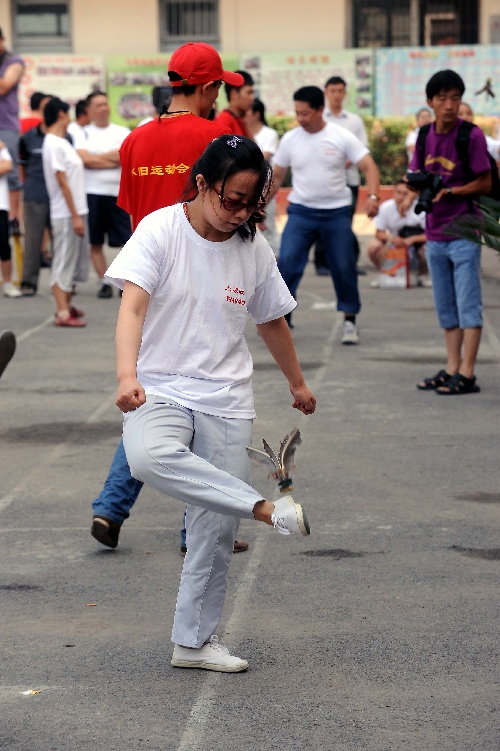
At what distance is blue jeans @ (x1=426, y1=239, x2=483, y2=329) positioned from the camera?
8.84 m

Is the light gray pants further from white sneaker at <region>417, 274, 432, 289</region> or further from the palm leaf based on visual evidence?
white sneaker at <region>417, 274, 432, 289</region>

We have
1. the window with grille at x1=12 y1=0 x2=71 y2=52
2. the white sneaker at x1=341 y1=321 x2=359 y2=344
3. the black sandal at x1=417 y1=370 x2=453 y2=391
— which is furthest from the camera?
the window with grille at x1=12 y1=0 x2=71 y2=52

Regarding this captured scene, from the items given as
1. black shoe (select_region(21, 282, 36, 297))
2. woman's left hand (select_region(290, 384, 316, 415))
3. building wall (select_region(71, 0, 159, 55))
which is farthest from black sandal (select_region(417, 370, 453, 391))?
building wall (select_region(71, 0, 159, 55))

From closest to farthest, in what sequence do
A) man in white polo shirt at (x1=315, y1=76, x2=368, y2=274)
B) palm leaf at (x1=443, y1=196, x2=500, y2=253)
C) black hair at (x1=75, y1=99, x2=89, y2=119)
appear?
palm leaf at (x1=443, y1=196, x2=500, y2=253)
black hair at (x1=75, y1=99, x2=89, y2=119)
man in white polo shirt at (x1=315, y1=76, x2=368, y2=274)

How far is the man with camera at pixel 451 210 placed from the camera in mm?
8703

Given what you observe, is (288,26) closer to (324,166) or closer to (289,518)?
(324,166)

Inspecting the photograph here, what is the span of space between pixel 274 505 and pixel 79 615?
4.13ft

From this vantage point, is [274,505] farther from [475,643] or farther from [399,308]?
[399,308]

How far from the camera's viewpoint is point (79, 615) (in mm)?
4945

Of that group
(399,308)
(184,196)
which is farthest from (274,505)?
(399,308)

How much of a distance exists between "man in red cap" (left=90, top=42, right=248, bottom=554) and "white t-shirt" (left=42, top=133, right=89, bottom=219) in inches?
239

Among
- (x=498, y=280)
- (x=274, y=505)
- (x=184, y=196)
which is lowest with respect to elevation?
→ (x=498, y=280)

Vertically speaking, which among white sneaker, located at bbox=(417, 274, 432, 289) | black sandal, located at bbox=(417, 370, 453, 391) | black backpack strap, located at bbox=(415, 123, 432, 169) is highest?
black backpack strap, located at bbox=(415, 123, 432, 169)

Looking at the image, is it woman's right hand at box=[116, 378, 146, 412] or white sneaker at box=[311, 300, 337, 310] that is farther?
white sneaker at box=[311, 300, 337, 310]
